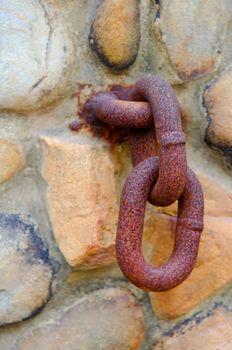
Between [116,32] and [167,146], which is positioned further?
[116,32]

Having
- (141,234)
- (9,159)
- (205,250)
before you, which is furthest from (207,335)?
(9,159)

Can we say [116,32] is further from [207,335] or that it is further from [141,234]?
[207,335]

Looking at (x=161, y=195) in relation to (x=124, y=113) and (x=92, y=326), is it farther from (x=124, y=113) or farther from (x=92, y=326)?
(x=92, y=326)

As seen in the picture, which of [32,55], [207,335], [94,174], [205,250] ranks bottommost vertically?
[207,335]

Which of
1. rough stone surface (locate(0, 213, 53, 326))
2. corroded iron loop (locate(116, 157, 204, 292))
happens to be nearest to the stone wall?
rough stone surface (locate(0, 213, 53, 326))

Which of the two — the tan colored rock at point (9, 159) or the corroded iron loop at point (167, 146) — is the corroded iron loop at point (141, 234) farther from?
the tan colored rock at point (9, 159)

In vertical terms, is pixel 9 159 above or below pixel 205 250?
above

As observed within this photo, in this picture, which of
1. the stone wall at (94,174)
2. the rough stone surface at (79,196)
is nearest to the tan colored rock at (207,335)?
the stone wall at (94,174)
